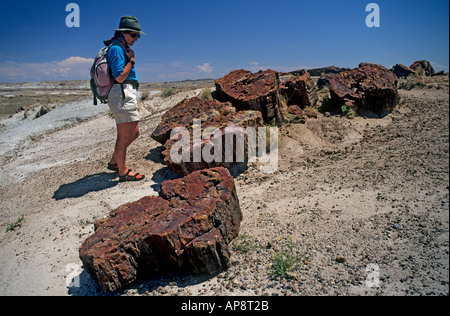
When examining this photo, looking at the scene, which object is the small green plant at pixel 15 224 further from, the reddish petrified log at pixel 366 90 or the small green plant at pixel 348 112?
the reddish petrified log at pixel 366 90

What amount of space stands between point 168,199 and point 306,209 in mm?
1662

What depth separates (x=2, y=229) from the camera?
4.43 metres

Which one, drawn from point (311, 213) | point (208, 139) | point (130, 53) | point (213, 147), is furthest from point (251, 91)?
point (311, 213)

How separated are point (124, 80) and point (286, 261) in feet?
11.8

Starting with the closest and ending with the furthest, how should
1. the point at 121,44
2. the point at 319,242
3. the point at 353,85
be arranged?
1. the point at 319,242
2. the point at 121,44
3. the point at 353,85

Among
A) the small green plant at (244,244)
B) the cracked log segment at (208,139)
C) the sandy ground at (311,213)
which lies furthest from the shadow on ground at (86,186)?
the small green plant at (244,244)

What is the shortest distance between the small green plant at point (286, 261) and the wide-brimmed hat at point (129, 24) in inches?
153

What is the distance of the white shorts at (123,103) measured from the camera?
4523 mm

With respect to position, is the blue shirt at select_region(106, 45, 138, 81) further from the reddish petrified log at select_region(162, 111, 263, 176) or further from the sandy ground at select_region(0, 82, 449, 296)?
the sandy ground at select_region(0, 82, 449, 296)

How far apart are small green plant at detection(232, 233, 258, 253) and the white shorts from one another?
2.83m

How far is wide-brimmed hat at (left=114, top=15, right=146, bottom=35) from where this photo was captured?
14.4 feet

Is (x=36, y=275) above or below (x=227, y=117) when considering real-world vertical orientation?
below
